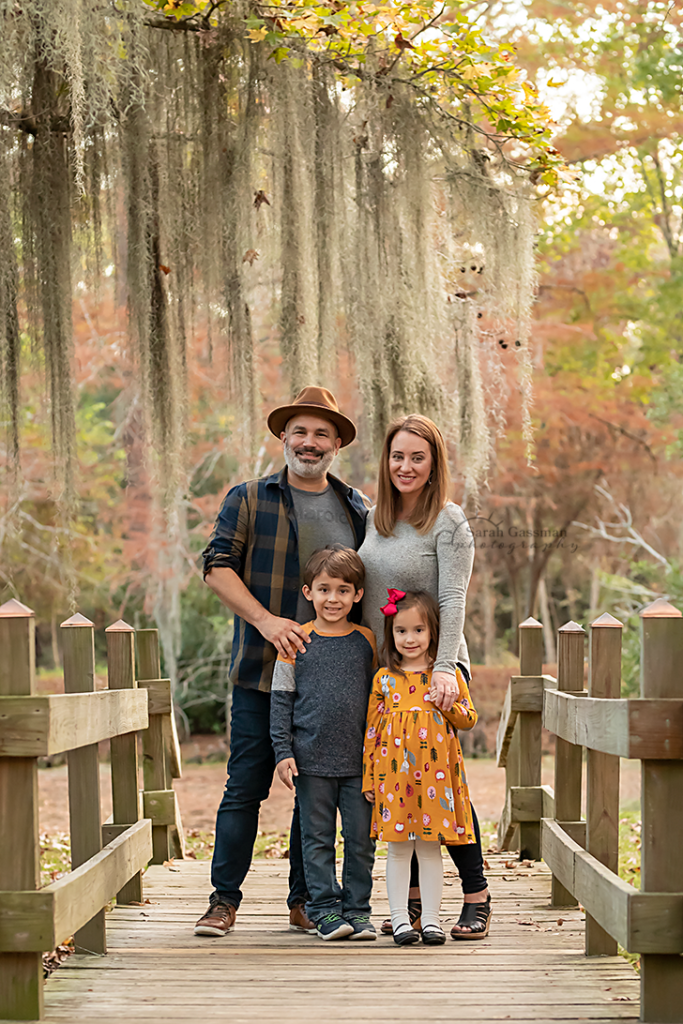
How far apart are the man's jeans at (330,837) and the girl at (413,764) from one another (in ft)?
0.27

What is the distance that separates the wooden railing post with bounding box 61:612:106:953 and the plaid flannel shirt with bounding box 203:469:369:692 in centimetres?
48

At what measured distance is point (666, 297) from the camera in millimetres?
10883

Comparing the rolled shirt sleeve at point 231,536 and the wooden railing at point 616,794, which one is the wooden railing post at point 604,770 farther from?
the rolled shirt sleeve at point 231,536

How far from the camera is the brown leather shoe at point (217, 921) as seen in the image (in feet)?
10.6

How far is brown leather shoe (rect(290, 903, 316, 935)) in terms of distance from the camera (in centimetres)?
332

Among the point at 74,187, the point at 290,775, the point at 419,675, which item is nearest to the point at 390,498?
the point at 419,675

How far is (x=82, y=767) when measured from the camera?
9.80 ft

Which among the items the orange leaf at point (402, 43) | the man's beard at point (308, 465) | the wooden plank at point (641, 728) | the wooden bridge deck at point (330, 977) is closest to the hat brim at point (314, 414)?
the man's beard at point (308, 465)

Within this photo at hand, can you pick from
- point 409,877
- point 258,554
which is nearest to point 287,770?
point 409,877

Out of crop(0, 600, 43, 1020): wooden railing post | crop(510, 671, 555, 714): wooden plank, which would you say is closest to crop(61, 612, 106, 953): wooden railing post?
crop(0, 600, 43, 1020): wooden railing post

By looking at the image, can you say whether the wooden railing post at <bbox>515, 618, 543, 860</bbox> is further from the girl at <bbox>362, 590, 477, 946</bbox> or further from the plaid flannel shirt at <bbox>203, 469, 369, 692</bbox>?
the plaid flannel shirt at <bbox>203, 469, 369, 692</bbox>

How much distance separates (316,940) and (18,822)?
46.6 inches

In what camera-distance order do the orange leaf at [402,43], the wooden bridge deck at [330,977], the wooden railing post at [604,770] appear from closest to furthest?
the wooden bridge deck at [330,977] < the wooden railing post at [604,770] < the orange leaf at [402,43]

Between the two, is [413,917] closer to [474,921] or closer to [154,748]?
[474,921]
